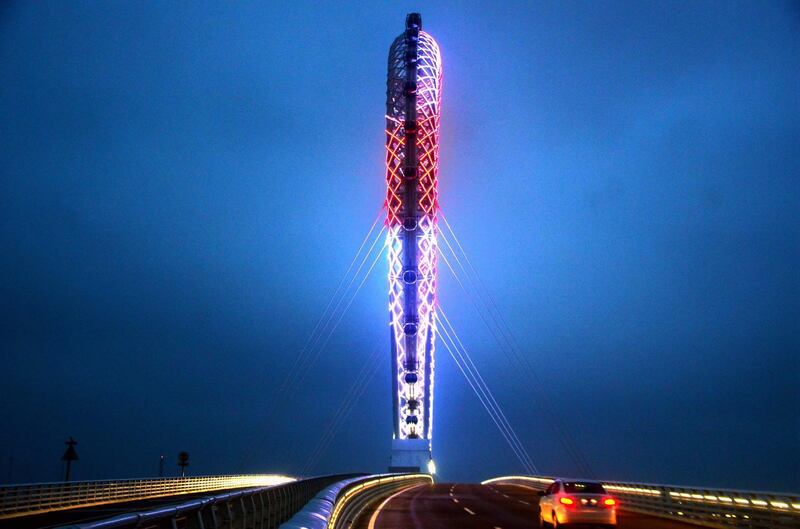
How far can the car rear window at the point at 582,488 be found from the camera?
2459cm

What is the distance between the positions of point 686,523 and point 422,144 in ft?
199

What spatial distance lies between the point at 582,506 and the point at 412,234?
60.6 m

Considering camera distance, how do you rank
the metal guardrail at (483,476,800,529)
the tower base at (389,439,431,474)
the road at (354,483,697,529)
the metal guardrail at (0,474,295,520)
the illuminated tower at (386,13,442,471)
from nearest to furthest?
the metal guardrail at (483,476,800,529)
the road at (354,483,697,529)
the metal guardrail at (0,474,295,520)
the illuminated tower at (386,13,442,471)
the tower base at (389,439,431,474)

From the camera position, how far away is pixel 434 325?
83375 mm

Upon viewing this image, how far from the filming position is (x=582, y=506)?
79.0 ft

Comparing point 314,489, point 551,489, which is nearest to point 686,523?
point 551,489

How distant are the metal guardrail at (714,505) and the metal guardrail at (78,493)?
694 inches

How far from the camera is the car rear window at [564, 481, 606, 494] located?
80.7 ft

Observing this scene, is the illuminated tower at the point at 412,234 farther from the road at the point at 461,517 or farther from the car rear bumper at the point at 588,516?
the car rear bumper at the point at 588,516

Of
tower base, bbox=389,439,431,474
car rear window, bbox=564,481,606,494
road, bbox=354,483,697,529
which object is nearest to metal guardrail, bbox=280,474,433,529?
road, bbox=354,483,697,529

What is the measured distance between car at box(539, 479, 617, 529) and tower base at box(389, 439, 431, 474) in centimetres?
6266

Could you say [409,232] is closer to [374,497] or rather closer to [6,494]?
[374,497]

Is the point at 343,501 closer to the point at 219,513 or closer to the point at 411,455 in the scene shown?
the point at 219,513

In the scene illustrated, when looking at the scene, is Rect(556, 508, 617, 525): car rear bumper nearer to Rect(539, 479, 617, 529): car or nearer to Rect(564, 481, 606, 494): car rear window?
Rect(539, 479, 617, 529): car
